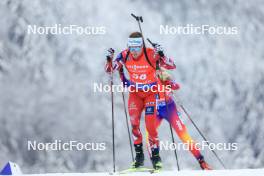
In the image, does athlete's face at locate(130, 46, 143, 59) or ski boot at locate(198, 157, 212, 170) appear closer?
athlete's face at locate(130, 46, 143, 59)

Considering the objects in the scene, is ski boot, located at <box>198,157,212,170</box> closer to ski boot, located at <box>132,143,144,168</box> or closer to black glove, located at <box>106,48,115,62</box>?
ski boot, located at <box>132,143,144,168</box>

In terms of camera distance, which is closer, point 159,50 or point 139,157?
point 159,50

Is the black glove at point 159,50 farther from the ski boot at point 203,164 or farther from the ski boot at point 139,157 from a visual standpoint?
the ski boot at point 203,164

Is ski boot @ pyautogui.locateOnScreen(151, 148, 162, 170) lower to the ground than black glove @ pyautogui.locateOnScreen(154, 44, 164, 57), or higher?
lower

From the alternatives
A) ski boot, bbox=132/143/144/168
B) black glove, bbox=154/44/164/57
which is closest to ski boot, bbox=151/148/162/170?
ski boot, bbox=132/143/144/168

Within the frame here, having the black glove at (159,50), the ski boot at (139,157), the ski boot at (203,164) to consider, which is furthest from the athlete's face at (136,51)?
the ski boot at (203,164)

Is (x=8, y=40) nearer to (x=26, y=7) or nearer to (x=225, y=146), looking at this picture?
(x=26, y=7)

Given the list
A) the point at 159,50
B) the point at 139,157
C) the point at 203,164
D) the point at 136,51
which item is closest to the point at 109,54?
the point at 136,51

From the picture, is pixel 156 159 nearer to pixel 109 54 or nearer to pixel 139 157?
pixel 139 157

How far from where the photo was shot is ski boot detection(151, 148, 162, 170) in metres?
5.35

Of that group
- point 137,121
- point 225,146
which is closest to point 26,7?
point 137,121

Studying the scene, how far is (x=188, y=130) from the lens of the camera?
5.44 metres

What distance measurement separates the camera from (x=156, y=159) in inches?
211

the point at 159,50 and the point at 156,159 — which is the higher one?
the point at 159,50
